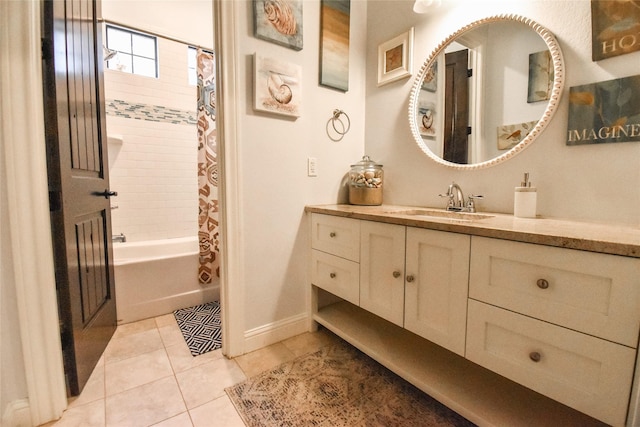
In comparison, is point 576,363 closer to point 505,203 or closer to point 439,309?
point 439,309

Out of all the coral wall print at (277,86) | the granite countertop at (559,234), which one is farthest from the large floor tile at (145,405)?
the coral wall print at (277,86)

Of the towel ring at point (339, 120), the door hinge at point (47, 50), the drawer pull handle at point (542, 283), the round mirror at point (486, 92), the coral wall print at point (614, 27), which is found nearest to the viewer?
the drawer pull handle at point (542, 283)

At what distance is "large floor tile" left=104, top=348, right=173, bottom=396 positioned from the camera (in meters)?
1.27

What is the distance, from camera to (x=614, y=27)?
3.24 feet

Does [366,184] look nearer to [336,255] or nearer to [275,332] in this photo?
[336,255]

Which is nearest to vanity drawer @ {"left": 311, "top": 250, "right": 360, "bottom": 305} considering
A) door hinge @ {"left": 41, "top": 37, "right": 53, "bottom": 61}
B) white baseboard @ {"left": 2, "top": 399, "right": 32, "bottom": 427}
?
white baseboard @ {"left": 2, "top": 399, "right": 32, "bottom": 427}

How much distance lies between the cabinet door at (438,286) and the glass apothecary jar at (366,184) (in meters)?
0.63

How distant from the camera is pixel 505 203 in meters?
1.31

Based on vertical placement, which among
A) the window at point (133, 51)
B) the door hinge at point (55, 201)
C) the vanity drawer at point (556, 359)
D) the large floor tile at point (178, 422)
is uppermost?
the window at point (133, 51)

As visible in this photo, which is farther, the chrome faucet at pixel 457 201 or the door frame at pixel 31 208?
the chrome faucet at pixel 457 201

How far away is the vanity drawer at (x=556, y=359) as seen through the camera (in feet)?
2.22

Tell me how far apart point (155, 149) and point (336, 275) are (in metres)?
2.24

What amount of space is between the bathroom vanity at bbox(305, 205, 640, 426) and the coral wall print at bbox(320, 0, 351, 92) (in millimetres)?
886

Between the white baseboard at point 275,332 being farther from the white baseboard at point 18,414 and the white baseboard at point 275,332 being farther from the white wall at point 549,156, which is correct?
the white wall at point 549,156
